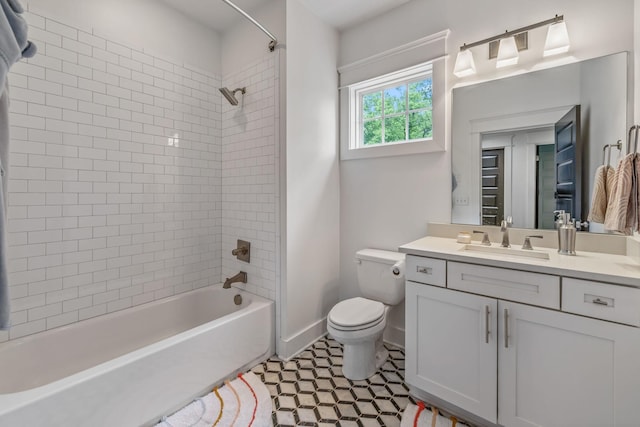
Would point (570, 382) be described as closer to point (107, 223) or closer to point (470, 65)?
point (470, 65)

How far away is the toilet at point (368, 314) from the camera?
1814mm

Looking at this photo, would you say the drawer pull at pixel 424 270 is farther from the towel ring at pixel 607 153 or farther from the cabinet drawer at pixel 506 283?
the towel ring at pixel 607 153

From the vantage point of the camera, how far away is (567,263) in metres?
1.30

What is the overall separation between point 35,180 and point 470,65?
276 centimetres

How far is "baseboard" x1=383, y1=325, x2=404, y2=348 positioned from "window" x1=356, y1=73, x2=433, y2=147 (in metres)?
1.52

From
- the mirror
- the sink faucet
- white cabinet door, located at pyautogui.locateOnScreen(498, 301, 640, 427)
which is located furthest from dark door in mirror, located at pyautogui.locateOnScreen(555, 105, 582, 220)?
white cabinet door, located at pyautogui.locateOnScreen(498, 301, 640, 427)

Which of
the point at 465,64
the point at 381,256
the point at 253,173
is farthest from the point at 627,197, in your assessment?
the point at 253,173

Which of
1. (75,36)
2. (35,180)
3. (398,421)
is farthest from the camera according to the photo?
(75,36)

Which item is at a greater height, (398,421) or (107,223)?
(107,223)

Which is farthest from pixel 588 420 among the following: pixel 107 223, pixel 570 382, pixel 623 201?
pixel 107 223

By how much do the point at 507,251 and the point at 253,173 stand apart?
1.84 meters

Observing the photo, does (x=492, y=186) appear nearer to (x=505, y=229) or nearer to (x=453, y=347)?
(x=505, y=229)

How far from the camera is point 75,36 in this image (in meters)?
1.80

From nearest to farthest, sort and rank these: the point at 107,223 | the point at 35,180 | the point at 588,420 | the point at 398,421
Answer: the point at 588,420 < the point at 398,421 < the point at 35,180 < the point at 107,223
